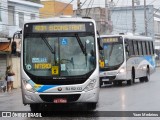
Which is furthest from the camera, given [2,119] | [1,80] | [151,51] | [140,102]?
[151,51]

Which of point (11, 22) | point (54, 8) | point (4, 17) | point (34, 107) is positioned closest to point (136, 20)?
point (54, 8)

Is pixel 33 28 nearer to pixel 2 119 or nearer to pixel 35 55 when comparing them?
pixel 35 55

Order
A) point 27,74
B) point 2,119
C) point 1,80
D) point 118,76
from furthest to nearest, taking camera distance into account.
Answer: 1. point 1,80
2. point 118,76
3. point 27,74
4. point 2,119

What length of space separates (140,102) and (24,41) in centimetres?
510

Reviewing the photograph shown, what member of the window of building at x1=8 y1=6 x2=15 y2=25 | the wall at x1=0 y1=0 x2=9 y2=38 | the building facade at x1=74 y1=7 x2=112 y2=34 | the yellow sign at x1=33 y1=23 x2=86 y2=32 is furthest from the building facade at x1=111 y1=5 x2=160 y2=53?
the yellow sign at x1=33 y1=23 x2=86 y2=32

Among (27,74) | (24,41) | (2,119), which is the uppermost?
(24,41)

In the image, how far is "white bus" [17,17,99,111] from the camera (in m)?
13.3

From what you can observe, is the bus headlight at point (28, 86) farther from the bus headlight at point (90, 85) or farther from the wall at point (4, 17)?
the wall at point (4, 17)

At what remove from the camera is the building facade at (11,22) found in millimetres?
30259

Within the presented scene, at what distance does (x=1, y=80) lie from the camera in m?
29.7

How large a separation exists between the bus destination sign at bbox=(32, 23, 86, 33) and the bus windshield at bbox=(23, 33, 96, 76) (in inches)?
5.9

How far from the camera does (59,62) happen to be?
13.7 metres

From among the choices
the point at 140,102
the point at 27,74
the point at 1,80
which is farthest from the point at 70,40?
the point at 1,80

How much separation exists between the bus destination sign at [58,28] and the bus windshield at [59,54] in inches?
5.9
